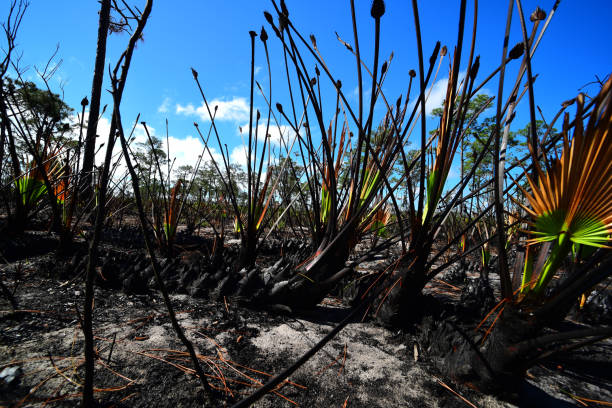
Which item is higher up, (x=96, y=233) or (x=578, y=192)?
(x=578, y=192)

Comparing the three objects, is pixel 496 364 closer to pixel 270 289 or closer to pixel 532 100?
pixel 532 100

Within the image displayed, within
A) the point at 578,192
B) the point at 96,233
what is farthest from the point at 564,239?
the point at 96,233

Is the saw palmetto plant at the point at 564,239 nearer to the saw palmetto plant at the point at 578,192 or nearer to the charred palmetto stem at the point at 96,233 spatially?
the saw palmetto plant at the point at 578,192

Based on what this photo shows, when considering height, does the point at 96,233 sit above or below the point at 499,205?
below

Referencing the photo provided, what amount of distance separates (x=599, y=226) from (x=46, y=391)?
111 centimetres

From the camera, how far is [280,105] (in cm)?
102

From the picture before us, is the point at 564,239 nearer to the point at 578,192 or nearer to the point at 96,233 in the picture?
the point at 578,192

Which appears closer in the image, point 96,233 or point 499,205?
point 96,233

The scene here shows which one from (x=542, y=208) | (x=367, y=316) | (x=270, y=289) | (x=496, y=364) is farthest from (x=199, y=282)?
(x=542, y=208)

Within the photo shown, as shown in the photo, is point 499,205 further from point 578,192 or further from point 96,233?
point 96,233

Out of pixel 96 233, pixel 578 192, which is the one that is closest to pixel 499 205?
pixel 578 192

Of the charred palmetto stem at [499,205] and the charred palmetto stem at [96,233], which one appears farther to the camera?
the charred palmetto stem at [499,205]

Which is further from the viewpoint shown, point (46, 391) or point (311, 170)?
point (311, 170)

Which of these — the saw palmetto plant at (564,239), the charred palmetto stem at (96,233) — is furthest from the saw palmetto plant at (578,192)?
the charred palmetto stem at (96,233)
